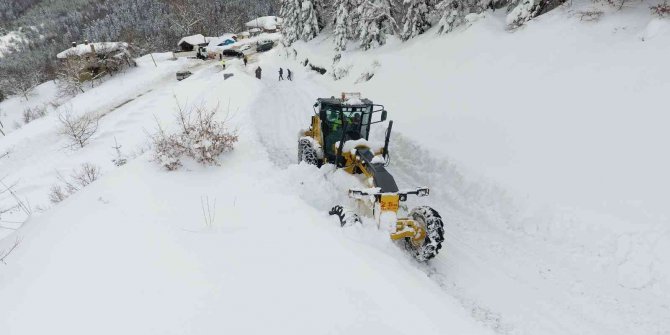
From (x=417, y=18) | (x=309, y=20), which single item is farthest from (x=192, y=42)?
(x=417, y=18)

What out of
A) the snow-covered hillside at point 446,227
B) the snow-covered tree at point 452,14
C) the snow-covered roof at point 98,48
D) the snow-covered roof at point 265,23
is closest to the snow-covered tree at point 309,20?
the snow-covered tree at point 452,14

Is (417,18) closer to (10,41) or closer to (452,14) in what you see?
(452,14)

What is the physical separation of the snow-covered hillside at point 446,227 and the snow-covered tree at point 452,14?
5.54 meters

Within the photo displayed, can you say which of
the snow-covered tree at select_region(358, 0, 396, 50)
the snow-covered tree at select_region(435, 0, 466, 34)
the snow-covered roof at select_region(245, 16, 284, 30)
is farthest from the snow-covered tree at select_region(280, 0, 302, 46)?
the snow-covered roof at select_region(245, 16, 284, 30)

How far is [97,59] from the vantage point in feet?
149

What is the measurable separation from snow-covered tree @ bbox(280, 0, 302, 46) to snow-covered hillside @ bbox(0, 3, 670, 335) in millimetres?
26020

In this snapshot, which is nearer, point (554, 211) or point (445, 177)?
Result: point (554, 211)

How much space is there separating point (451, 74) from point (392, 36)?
9.96 meters

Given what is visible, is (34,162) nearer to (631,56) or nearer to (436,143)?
(436,143)

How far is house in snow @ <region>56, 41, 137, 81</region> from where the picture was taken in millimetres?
44844

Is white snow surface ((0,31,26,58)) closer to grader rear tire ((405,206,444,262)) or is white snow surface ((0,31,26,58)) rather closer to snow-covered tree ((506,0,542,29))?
snow-covered tree ((506,0,542,29))

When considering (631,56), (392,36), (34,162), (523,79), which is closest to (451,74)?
(523,79)

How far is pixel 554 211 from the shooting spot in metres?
8.18

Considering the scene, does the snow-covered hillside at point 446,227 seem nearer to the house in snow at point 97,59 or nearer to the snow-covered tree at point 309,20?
the snow-covered tree at point 309,20
